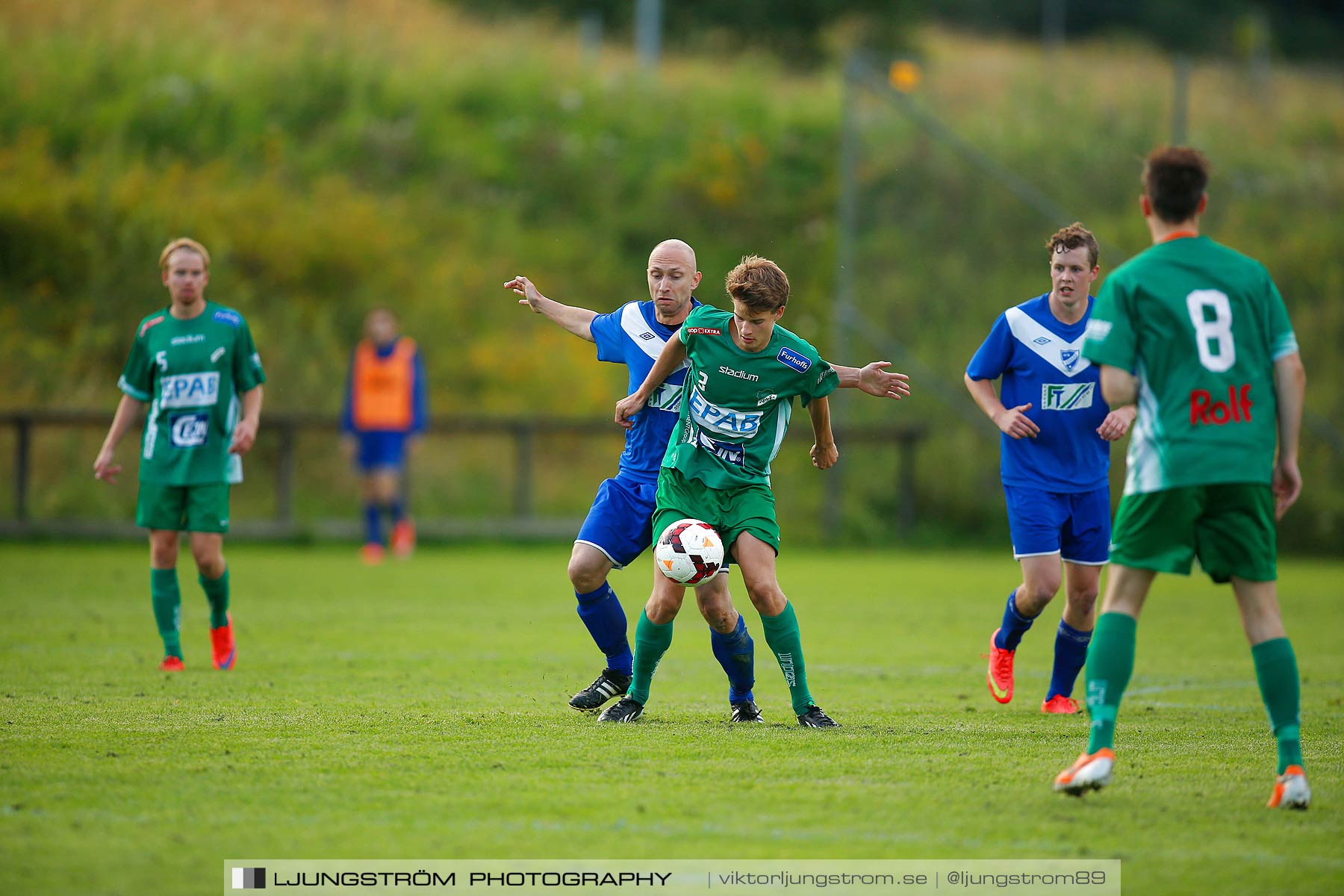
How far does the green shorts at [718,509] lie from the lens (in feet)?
19.3

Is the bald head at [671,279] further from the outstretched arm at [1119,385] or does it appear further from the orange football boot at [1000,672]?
the orange football boot at [1000,672]

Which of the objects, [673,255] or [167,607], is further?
[167,607]

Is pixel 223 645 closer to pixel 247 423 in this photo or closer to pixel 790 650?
pixel 247 423

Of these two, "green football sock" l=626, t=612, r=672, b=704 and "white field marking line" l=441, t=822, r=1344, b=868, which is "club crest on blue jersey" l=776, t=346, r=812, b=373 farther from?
"white field marking line" l=441, t=822, r=1344, b=868

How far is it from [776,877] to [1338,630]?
326 inches

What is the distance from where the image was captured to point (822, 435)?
595cm

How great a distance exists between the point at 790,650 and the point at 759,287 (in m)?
1.49

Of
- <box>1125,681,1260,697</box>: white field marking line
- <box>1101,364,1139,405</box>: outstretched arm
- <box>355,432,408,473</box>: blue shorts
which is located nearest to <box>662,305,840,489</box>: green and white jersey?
<box>1101,364,1139,405</box>: outstretched arm

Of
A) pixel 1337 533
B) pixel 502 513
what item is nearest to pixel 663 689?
pixel 502 513

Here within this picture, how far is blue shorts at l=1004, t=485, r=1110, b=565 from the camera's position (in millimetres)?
6875

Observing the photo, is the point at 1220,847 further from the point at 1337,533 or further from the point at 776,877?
the point at 1337,533

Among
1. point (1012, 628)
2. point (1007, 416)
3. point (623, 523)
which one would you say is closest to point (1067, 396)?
point (1007, 416)

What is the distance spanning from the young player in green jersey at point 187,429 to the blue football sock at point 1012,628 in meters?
4.03

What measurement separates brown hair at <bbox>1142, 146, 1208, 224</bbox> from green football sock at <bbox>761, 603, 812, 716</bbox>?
2194mm
